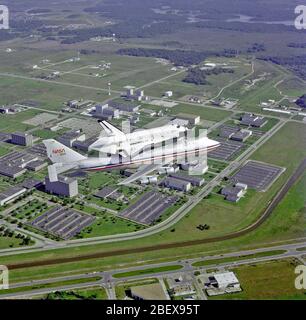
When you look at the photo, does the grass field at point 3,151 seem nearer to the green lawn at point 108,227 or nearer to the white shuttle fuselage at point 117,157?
the white shuttle fuselage at point 117,157

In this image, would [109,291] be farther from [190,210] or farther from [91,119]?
[91,119]

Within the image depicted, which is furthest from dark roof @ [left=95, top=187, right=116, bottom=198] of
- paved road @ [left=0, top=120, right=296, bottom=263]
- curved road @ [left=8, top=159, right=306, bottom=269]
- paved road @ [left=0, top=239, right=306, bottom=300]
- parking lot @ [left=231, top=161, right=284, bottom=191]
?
parking lot @ [left=231, top=161, right=284, bottom=191]

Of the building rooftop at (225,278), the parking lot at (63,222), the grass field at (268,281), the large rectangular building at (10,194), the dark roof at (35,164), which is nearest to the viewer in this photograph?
the grass field at (268,281)

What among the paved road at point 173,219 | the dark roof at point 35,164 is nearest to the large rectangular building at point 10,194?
the dark roof at point 35,164

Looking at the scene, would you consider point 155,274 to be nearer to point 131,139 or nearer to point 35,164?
point 131,139
